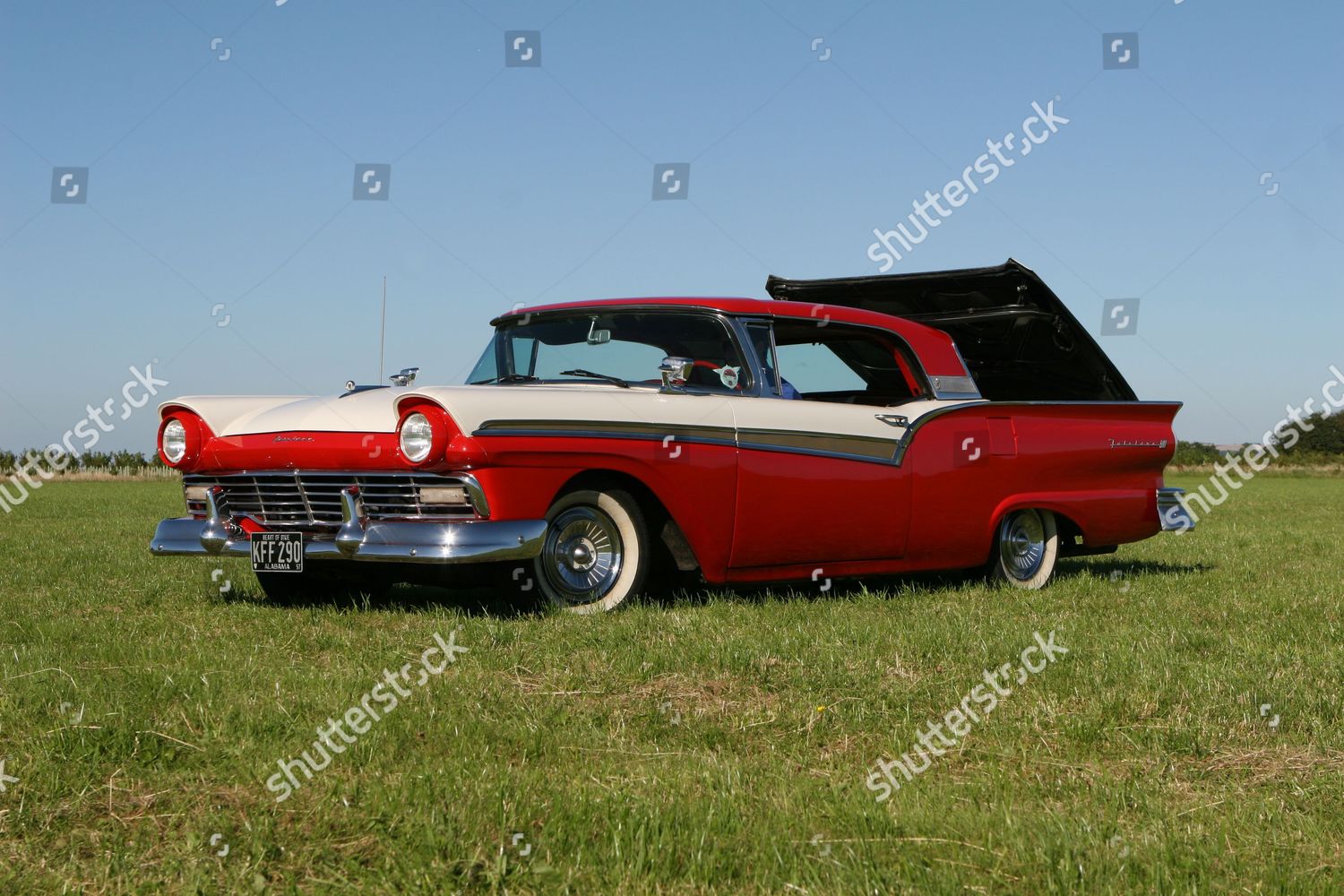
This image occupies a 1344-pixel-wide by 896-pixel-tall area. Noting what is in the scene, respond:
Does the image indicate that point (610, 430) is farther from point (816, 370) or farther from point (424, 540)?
point (816, 370)

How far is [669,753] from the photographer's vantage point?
12.5 feet

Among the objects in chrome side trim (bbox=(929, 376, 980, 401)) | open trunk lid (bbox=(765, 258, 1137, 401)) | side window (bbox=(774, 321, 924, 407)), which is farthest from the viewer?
open trunk lid (bbox=(765, 258, 1137, 401))

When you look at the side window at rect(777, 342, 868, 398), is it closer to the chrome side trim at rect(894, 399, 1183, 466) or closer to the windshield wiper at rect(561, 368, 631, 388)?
the chrome side trim at rect(894, 399, 1183, 466)

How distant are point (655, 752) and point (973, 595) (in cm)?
409

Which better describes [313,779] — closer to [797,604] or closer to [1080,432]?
[797,604]

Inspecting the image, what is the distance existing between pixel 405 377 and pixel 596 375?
102 cm

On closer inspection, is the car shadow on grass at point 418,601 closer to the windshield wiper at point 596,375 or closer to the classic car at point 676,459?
the classic car at point 676,459

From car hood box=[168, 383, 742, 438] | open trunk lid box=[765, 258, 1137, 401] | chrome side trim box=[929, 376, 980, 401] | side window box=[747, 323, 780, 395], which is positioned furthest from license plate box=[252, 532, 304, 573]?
open trunk lid box=[765, 258, 1137, 401]

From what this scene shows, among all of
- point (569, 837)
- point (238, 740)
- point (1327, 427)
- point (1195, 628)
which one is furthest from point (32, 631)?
point (1327, 427)

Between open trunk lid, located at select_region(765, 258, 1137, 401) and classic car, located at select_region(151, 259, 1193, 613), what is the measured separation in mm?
25

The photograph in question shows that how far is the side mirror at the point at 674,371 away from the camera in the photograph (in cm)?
652

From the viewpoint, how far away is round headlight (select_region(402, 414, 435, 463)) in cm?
594

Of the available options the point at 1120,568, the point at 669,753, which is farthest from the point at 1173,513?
the point at 669,753

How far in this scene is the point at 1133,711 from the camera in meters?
4.30
